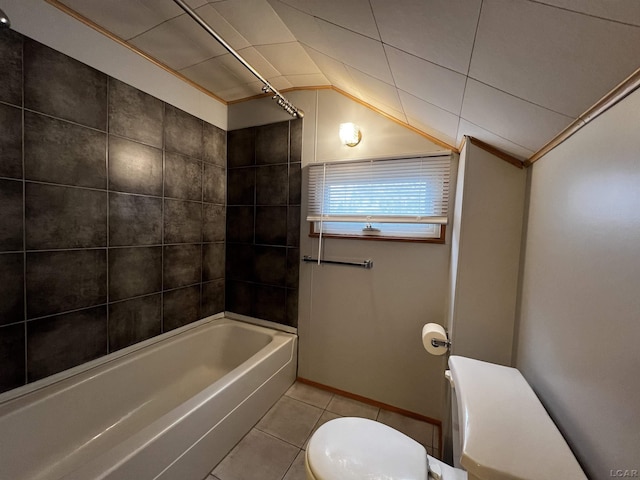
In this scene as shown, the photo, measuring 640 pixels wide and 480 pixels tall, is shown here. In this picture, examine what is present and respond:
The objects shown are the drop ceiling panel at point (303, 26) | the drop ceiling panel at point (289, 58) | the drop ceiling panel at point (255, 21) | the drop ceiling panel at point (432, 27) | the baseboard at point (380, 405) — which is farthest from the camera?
the baseboard at point (380, 405)

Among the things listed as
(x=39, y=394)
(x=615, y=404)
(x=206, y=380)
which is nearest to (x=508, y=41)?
(x=615, y=404)

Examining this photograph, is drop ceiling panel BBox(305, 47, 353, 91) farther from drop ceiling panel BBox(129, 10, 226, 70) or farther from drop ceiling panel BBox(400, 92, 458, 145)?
drop ceiling panel BBox(129, 10, 226, 70)

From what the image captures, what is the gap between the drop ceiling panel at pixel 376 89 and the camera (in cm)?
127

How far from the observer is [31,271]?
1.18 metres

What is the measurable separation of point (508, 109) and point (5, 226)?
218 cm

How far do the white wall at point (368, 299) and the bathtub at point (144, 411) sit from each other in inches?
14.7

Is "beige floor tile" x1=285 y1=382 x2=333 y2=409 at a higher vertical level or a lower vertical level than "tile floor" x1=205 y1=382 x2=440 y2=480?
lower

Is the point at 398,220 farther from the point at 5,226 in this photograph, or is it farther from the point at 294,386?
the point at 5,226

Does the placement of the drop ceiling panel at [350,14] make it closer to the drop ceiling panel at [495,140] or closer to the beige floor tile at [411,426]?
the drop ceiling panel at [495,140]

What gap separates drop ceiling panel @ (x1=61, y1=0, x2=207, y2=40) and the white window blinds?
121 cm

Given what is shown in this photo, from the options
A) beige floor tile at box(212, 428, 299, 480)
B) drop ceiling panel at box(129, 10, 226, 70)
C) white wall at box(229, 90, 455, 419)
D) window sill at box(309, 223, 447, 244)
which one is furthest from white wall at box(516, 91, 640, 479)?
drop ceiling panel at box(129, 10, 226, 70)

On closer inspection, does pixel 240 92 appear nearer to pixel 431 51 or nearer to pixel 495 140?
pixel 431 51

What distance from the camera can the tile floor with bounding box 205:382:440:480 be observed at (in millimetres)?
1299

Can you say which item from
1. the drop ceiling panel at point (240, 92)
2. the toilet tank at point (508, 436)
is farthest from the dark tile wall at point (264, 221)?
the toilet tank at point (508, 436)
